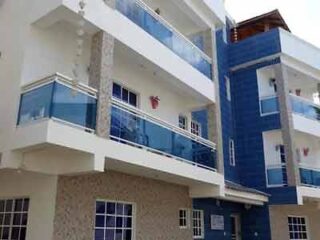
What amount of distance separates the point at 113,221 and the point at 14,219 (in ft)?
9.19

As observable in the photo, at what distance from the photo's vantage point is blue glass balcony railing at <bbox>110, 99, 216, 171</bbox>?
10438 mm

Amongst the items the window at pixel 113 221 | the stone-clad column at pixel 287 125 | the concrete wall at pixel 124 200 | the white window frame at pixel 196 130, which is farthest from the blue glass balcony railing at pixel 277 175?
the window at pixel 113 221

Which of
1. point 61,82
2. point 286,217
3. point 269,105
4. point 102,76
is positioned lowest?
→ point 286,217

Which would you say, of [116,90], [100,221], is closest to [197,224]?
[100,221]

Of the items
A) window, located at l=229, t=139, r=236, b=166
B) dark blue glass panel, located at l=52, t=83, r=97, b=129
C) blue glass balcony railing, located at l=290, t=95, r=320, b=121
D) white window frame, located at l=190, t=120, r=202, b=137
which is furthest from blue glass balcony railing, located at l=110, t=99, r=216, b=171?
blue glass balcony railing, located at l=290, t=95, r=320, b=121

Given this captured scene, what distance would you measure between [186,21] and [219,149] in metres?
5.81

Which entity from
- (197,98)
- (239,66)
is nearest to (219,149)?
(197,98)

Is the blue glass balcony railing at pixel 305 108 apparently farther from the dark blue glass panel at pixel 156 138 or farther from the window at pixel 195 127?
the dark blue glass panel at pixel 156 138

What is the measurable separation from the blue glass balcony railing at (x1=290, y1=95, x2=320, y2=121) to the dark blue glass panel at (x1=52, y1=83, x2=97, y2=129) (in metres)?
13.8

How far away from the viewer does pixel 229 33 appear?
78.0ft

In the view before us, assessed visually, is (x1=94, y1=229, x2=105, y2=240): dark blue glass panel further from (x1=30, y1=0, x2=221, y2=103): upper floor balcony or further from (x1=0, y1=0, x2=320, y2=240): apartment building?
(x1=30, y1=0, x2=221, y2=103): upper floor balcony

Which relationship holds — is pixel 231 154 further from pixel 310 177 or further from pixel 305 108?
pixel 305 108

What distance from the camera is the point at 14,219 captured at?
34.0 ft

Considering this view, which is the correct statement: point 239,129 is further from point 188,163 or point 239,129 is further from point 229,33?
point 188,163
